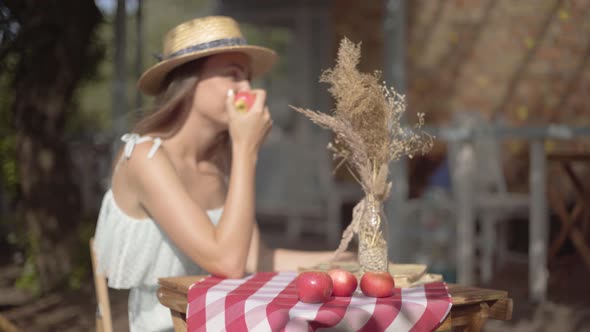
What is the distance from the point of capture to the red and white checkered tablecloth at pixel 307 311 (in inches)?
67.8

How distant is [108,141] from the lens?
25.2 ft

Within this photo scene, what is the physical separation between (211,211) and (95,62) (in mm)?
4210

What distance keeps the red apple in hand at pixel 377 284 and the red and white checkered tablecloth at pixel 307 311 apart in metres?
0.02

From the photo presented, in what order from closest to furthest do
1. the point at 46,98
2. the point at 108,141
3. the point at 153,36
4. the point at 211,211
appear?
1. the point at 211,211
2. the point at 46,98
3. the point at 108,141
4. the point at 153,36

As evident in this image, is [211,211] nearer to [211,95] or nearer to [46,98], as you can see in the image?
[211,95]

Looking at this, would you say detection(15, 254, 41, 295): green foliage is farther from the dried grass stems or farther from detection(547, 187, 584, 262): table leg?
the dried grass stems

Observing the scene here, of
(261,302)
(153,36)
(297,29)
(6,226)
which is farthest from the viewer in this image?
(153,36)

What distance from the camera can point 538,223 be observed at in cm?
529

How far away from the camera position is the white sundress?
2.54 m

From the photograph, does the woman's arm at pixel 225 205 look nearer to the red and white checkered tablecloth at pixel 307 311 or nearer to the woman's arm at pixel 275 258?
the red and white checkered tablecloth at pixel 307 311

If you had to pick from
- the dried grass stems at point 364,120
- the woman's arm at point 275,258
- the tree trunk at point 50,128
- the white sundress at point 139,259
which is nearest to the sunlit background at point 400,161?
the tree trunk at point 50,128

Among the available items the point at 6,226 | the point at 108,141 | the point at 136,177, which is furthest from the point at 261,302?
the point at 6,226

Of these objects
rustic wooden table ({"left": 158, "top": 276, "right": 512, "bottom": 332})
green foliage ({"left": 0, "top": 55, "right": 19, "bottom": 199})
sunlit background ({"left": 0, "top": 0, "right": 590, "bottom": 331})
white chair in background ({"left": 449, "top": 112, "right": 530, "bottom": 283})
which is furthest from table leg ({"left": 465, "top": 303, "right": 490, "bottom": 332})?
green foliage ({"left": 0, "top": 55, "right": 19, "bottom": 199})

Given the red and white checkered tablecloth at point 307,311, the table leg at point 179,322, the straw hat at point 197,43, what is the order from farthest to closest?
the straw hat at point 197,43 → the table leg at point 179,322 → the red and white checkered tablecloth at point 307,311
